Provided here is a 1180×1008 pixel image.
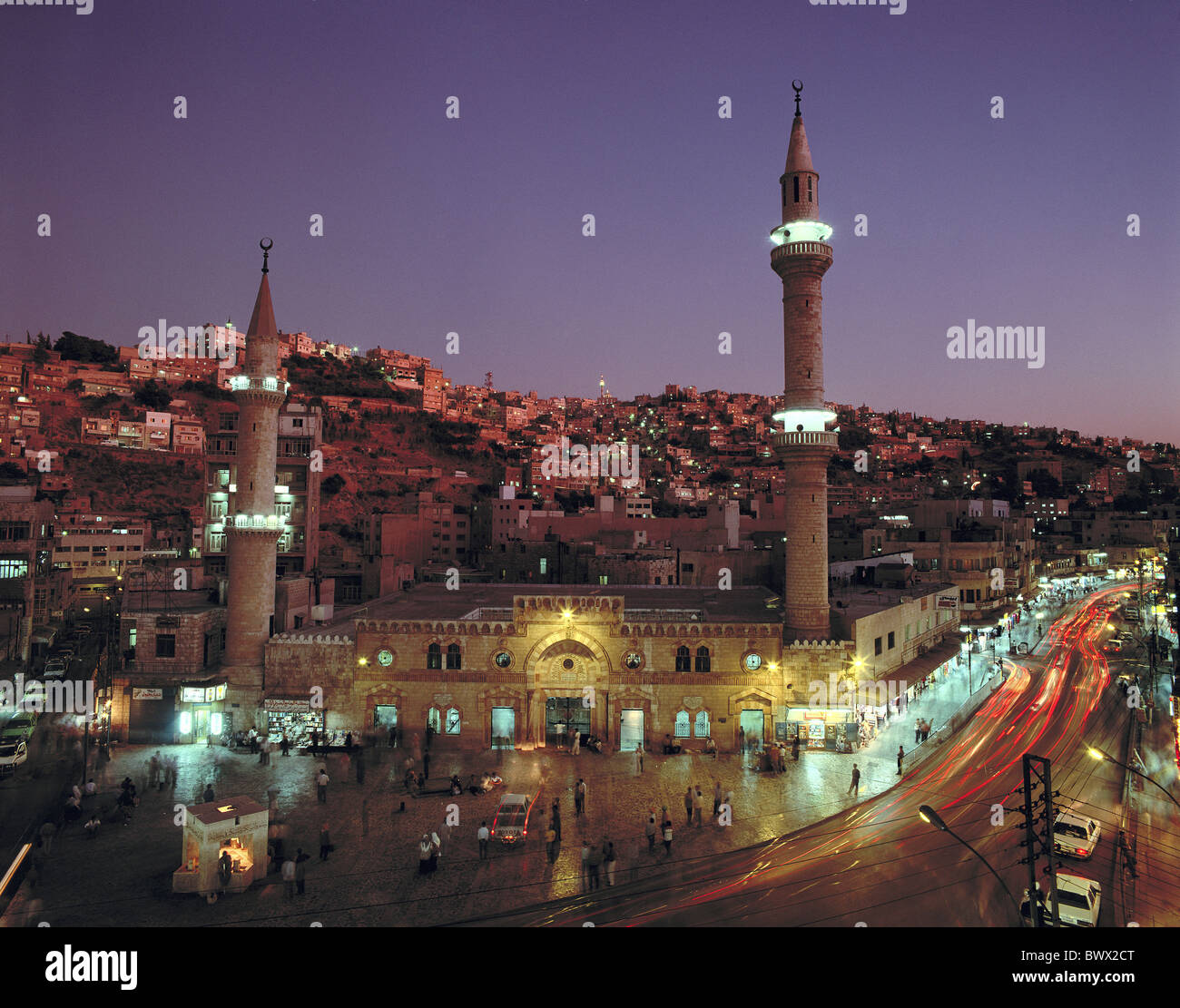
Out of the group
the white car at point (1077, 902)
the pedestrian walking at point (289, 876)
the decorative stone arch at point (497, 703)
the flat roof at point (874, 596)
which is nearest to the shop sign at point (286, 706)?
the decorative stone arch at point (497, 703)

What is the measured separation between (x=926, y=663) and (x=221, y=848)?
97.9 ft

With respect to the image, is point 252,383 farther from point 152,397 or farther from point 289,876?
point 152,397

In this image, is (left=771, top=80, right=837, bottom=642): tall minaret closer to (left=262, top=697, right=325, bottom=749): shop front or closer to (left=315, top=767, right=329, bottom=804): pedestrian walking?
(left=315, top=767, right=329, bottom=804): pedestrian walking

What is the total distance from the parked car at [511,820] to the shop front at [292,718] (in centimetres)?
1127

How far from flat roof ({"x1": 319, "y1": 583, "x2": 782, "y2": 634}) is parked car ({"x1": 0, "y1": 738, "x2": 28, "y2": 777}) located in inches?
415

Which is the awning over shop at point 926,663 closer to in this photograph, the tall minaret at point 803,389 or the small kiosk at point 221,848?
the tall minaret at point 803,389

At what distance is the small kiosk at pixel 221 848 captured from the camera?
17.2 m

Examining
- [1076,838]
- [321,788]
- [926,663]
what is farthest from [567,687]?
[926,663]

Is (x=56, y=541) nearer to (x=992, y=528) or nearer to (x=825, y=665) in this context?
(x=825, y=665)

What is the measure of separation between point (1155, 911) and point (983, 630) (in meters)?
38.1

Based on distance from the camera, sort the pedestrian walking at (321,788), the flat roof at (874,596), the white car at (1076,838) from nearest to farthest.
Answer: the white car at (1076,838)
the pedestrian walking at (321,788)
the flat roof at (874,596)

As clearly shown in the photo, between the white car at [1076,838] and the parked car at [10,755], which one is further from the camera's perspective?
the parked car at [10,755]
